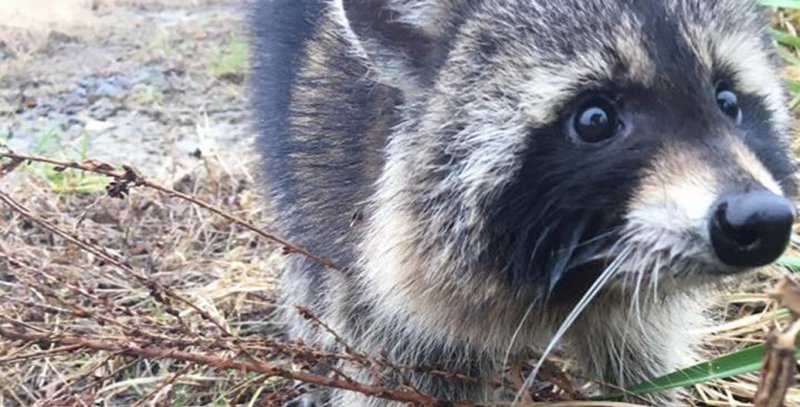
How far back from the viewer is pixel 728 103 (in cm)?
264

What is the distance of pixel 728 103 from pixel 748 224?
1.84 feet

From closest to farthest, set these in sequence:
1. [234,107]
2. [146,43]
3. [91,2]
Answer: [234,107]
[146,43]
[91,2]

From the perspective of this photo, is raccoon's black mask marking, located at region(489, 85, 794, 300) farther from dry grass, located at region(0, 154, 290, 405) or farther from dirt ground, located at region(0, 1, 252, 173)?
dirt ground, located at region(0, 1, 252, 173)

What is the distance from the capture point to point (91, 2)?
7.99 m

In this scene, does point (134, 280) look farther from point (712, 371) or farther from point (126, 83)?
point (126, 83)

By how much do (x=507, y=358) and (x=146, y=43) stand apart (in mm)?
4963

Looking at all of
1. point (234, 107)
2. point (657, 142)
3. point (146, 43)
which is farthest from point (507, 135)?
point (146, 43)

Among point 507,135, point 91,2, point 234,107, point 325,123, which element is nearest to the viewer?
point 507,135

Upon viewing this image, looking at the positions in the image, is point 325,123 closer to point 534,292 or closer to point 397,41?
point 397,41

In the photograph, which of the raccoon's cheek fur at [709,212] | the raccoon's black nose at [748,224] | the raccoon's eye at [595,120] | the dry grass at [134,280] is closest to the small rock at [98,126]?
the dry grass at [134,280]

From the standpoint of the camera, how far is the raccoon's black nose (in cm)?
217

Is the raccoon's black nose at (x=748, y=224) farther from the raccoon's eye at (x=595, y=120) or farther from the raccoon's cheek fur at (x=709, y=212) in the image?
the raccoon's eye at (x=595, y=120)

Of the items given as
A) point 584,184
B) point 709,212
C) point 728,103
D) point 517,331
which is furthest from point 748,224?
point 517,331

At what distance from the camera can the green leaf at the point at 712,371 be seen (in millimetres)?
2613
